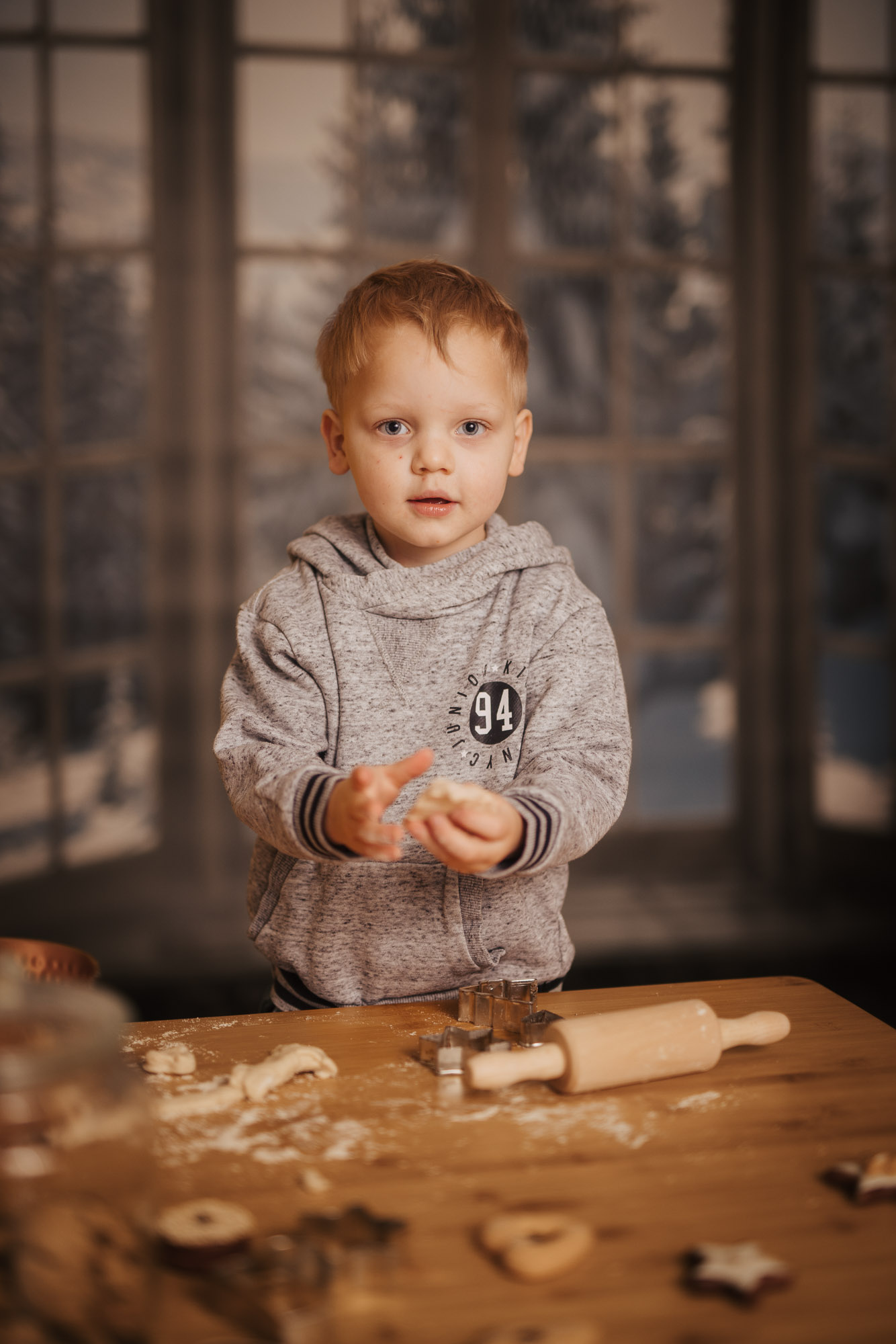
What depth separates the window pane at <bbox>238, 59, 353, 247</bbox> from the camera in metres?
2.62

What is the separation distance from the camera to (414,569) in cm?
109

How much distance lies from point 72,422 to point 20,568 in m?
0.34

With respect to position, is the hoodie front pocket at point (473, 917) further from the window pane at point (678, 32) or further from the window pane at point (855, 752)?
the window pane at point (678, 32)

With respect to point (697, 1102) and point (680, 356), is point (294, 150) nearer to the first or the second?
point (680, 356)

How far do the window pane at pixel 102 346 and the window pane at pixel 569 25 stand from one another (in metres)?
1.04

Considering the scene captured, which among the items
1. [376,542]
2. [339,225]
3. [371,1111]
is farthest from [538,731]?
[339,225]

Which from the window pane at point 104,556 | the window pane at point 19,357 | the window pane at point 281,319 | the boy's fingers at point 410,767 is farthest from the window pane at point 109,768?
the boy's fingers at point 410,767

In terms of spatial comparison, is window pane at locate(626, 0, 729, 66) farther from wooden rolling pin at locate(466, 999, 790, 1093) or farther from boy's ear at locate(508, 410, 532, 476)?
wooden rolling pin at locate(466, 999, 790, 1093)

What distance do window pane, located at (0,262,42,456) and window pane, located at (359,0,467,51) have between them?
928mm

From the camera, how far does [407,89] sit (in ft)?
8.77

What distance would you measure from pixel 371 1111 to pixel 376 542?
1.92ft

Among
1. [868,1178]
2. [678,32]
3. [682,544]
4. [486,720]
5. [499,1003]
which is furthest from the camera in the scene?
[682,544]

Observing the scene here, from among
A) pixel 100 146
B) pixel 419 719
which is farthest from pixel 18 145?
pixel 419 719

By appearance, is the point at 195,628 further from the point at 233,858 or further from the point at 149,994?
the point at 149,994
